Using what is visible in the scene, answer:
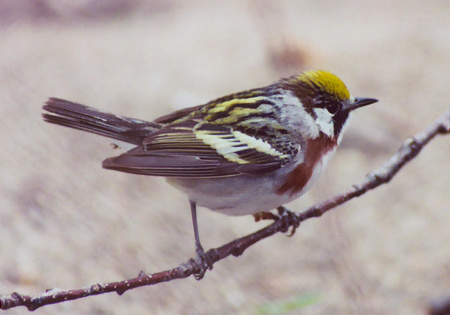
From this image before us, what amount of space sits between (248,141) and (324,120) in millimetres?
354

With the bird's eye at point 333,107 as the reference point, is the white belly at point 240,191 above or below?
below

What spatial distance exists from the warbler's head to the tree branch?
0.95ft

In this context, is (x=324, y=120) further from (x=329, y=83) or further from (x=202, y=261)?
(x=202, y=261)

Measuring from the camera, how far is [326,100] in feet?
9.30

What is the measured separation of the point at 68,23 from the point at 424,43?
385cm

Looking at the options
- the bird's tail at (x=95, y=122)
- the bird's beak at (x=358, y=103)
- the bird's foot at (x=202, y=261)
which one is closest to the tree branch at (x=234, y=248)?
the bird's foot at (x=202, y=261)

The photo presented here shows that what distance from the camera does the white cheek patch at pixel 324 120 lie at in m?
2.84

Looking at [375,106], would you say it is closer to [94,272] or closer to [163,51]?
[163,51]

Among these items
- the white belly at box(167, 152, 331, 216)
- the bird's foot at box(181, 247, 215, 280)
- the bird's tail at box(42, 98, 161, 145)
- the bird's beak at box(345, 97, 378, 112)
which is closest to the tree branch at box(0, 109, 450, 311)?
the bird's foot at box(181, 247, 215, 280)

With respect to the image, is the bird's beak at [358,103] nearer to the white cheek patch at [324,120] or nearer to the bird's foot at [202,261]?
the white cheek patch at [324,120]

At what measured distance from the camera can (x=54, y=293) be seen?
6.05ft

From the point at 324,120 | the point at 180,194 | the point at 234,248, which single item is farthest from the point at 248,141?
the point at 180,194

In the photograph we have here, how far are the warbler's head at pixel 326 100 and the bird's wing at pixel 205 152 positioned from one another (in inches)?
9.4

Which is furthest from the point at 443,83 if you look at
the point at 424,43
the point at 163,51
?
the point at 163,51
